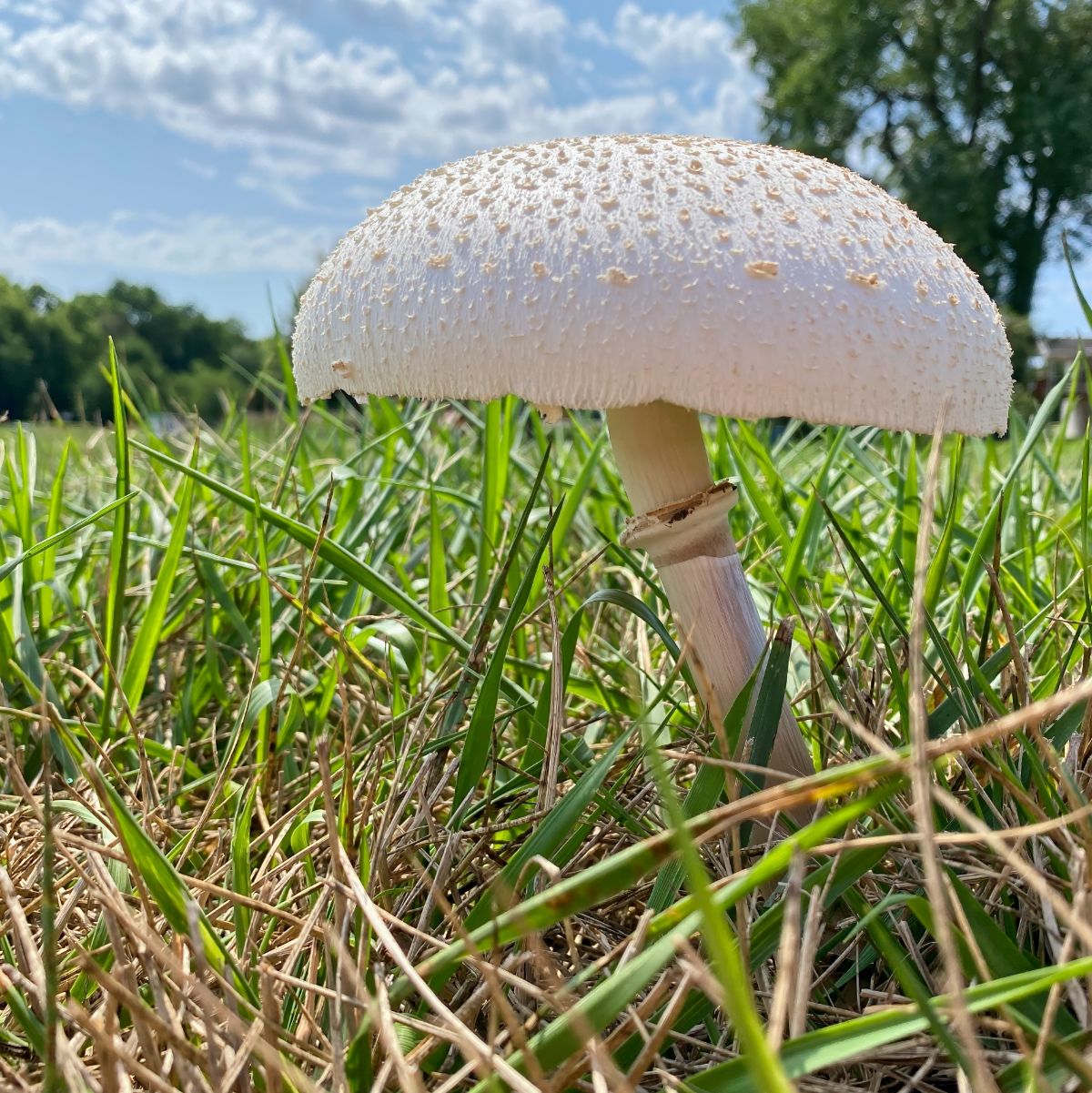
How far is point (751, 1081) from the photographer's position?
27.3 inches

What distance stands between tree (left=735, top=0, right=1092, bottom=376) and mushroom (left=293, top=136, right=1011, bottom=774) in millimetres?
20780

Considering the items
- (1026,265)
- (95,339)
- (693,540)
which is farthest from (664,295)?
(95,339)

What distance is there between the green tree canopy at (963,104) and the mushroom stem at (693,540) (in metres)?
20.6

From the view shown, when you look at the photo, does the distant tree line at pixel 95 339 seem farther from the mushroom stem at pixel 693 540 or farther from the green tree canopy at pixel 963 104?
the mushroom stem at pixel 693 540

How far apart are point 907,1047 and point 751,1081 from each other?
0.76 feet

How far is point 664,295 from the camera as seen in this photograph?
923 millimetres

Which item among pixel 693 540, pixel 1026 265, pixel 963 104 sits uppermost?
pixel 963 104

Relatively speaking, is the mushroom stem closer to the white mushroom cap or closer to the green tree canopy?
the white mushroom cap

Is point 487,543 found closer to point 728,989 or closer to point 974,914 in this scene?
point 974,914

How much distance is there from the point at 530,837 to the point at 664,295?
598 millimetres

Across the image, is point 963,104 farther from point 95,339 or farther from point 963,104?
point 95,339

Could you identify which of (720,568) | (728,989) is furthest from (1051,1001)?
(720,568)

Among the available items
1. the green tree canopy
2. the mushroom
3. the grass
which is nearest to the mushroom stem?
the grass

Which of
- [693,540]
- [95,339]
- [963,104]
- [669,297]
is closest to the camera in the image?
[669,297]
